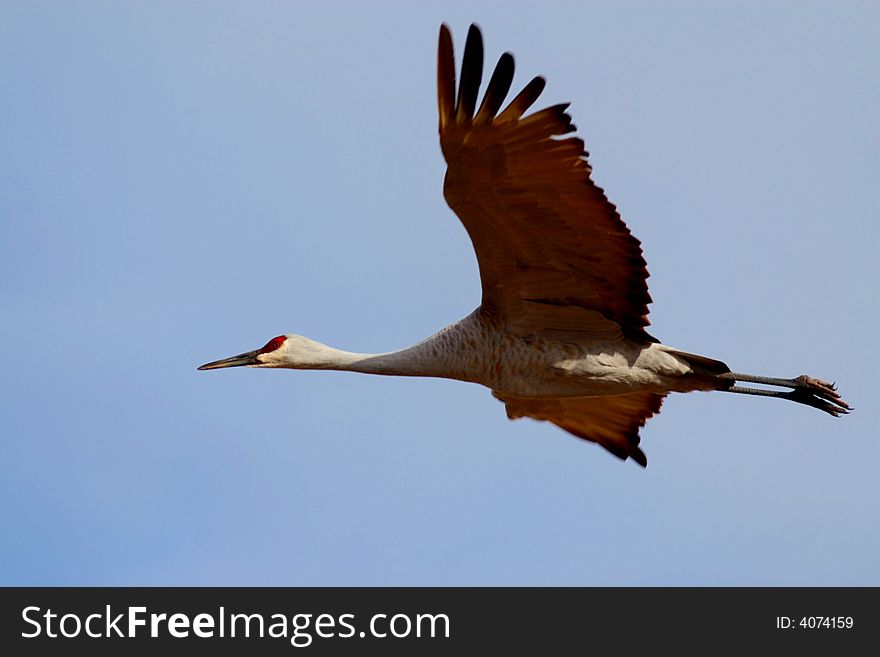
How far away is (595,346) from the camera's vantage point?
1435 centimetres

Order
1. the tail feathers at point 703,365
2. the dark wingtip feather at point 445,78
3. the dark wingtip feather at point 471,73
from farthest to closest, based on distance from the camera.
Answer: the tail feathers at point 703,365 → the dark wingtip feather at point 471,73 → the dark wingtip feather at point 445,78

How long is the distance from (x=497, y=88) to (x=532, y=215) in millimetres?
1237

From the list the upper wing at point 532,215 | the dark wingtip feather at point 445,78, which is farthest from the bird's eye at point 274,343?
the dark wingtip feather at point 445,78

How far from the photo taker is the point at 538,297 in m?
14.2

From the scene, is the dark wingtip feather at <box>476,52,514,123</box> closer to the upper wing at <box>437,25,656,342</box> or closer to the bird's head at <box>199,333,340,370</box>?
the upper wing at <box>437,25,656,342</box>

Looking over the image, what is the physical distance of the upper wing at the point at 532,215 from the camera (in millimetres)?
12734

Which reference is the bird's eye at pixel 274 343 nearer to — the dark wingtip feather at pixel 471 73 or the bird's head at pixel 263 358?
the bird's head at pixel 263 358

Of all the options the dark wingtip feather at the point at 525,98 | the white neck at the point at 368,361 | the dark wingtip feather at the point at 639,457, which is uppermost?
the dark wingtip feather at the point at 525,98

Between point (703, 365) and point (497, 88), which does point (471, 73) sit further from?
point (703, 365)

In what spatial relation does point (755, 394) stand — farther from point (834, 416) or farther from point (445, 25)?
point (445, 25)

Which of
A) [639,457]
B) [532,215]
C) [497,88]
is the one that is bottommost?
[639,457]

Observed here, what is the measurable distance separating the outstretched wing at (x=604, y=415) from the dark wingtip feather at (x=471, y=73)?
384 cm

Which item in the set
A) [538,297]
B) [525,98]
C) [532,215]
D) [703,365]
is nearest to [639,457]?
[703,365]
